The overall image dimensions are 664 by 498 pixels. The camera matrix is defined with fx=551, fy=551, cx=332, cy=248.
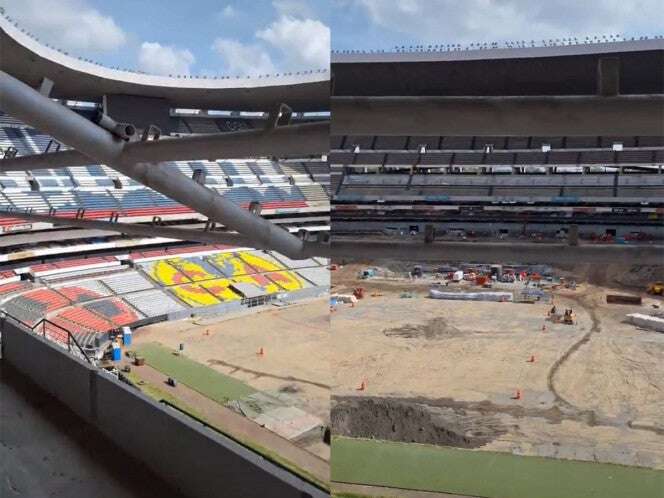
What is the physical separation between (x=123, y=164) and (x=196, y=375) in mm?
4929

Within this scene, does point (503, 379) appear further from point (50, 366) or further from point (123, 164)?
point (123, 164)

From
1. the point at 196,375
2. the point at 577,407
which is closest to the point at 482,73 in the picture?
the point at 577,407

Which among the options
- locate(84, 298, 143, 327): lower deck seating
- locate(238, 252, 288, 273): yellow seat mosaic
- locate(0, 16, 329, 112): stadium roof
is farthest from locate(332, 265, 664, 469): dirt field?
locate(0, 16, 329, 112): stadium roof

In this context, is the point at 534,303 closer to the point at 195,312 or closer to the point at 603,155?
the point at 603,155

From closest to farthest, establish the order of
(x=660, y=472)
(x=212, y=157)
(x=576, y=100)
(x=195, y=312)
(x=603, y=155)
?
(x=576, y=100)
(x=212, y=157)
(x=660, y=472)
(x=195, y=312)
(x=603, y=155)

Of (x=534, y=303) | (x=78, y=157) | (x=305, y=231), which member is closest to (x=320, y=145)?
(x=305, y=231)

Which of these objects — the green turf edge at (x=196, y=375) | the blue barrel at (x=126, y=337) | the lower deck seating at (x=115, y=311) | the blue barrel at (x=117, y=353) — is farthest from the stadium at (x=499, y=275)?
the lower deck seating at (x=115, y=311)

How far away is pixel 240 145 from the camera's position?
75cm

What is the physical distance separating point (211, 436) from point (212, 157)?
55cm

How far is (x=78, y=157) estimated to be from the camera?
3.60 ft

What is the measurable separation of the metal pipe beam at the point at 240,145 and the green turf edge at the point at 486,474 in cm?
295

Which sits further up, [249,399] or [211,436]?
[211,436]

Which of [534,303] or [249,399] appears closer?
[249,399]

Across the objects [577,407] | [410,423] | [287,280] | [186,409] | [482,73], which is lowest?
[410,423]
